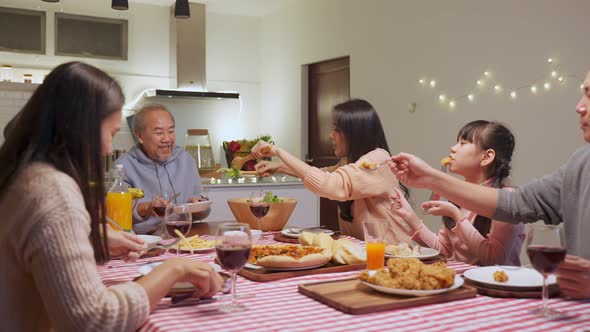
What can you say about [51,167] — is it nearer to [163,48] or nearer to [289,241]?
[289,241]

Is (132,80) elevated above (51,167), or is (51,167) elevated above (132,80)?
(132,80)

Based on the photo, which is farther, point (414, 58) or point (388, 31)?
point (388, 31)

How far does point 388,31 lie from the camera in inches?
206

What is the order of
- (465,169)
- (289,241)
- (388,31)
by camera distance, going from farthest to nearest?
(388,31) → (465,169) → (289,241)

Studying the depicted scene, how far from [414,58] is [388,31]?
18.6 inches

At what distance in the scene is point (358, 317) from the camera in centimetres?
120

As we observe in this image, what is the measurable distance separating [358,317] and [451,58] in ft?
12.0

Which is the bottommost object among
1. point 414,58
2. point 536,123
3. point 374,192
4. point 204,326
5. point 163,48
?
point 204,326

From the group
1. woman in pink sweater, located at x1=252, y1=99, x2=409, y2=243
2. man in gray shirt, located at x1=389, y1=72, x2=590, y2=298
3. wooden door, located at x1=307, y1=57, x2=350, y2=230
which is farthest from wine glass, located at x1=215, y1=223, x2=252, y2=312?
wooden door, located at x1=307, y1=57, x2=350, y2=230

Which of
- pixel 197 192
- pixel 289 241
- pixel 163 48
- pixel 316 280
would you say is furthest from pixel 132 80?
pixel 316 280

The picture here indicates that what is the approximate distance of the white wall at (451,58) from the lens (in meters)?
3.68

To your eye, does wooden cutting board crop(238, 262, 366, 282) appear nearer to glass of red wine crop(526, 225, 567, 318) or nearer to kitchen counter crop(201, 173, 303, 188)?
glass of red wine crop(526, 225, 567, 318)

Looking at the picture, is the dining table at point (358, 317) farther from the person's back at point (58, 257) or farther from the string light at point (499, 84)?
the string light at point (499, 84)

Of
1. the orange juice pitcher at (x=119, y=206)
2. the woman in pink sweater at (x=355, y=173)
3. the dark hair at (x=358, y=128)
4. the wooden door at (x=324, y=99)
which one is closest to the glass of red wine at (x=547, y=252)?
the woman in pink sweater at (x=355, y=173)
